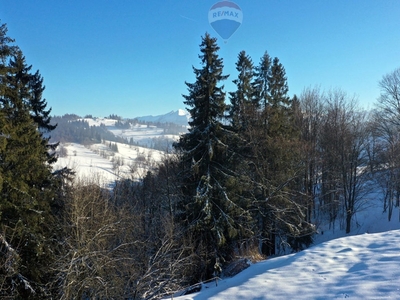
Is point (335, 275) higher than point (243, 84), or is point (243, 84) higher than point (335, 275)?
point (243, 84)

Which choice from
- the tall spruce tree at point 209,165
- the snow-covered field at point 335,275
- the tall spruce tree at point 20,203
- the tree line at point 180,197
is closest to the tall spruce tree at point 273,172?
the tree line at point 180,197

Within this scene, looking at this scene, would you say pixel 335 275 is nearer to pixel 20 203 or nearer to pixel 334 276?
pixel 334 276

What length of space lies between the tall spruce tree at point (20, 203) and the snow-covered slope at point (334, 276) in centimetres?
841

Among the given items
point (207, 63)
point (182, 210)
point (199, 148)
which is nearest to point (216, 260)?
point (182, 210)

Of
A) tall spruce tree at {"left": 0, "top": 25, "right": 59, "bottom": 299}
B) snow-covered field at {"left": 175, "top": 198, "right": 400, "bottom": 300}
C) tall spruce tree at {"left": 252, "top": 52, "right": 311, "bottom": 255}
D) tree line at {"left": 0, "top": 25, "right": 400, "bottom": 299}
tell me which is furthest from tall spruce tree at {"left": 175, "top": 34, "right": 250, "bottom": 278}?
tall spruce tree at {"left": 0, "top": 25, "right": 59, "bottom": 299}

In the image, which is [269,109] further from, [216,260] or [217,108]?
[216,260]

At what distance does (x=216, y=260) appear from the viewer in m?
13.5

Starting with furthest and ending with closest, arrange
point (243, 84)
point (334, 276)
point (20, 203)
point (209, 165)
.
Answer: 1. point (243, 84)
2. point (209, 165)
3. point (20, 203)
4. point (334, 276)

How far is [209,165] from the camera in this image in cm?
1476

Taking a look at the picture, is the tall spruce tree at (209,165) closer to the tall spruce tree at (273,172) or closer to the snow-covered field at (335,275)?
the tall spruce tree at (273,172)

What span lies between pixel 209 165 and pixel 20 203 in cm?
937

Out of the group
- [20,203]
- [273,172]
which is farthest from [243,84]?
[20,203]

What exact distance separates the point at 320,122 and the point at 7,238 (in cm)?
2506

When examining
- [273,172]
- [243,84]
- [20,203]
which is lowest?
[20,203]
